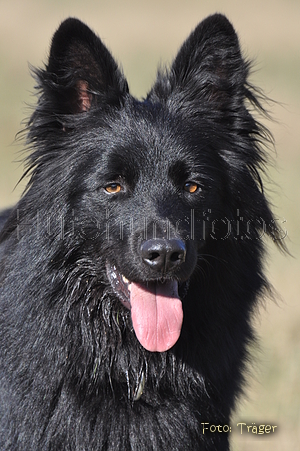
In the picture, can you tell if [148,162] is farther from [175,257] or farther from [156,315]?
[156,315]

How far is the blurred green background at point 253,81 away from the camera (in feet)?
19.7

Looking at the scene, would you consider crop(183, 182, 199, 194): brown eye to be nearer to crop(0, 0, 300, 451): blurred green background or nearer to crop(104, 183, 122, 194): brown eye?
crop(104, 183, 122, 194): brown eye

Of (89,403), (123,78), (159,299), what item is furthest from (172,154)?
(89,403)

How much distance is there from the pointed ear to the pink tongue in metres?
1.47

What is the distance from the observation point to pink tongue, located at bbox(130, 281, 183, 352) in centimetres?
374

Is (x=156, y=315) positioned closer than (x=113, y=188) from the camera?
Yes

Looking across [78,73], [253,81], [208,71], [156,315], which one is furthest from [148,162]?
[253,81]

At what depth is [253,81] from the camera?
187 inches

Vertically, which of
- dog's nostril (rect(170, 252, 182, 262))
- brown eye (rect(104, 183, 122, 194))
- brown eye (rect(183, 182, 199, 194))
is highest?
brown eye (rect(104, 183, 122, 194))

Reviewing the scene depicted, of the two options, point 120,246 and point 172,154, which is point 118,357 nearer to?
point 120,246

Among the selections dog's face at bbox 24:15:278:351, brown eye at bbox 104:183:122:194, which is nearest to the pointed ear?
dog's face at bbox 24:15:278:351

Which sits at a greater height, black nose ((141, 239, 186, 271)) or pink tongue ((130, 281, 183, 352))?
black nose ((141, 239, 186, 271))

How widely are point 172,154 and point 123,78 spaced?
758 millimetres

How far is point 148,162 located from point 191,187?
37cm
